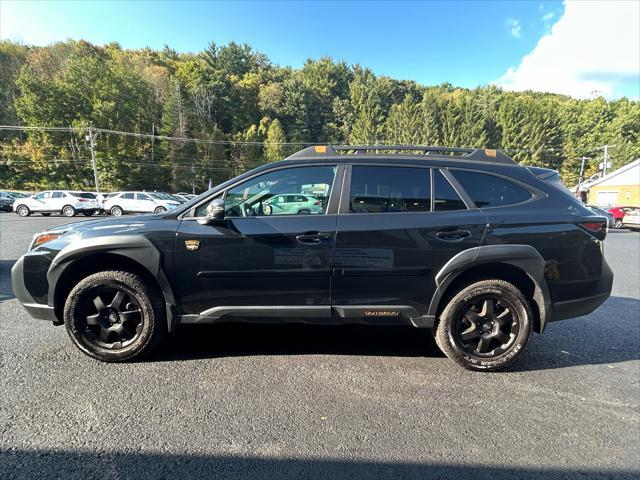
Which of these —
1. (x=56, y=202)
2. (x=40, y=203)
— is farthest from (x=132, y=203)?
(x=40, y=203)

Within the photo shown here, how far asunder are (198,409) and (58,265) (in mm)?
1769

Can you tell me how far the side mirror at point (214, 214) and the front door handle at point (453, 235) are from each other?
70.8 inches

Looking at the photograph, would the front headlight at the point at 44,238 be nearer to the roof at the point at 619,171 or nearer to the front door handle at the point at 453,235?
the front door handle at the point at 453,235

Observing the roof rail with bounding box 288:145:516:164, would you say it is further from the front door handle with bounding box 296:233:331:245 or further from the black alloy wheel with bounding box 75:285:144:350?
the black alloy wheel with bounding box 75:285:144:350

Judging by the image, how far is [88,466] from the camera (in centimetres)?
188

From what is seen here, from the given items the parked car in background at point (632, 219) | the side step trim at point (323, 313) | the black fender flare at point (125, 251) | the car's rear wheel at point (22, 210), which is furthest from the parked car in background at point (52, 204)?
the parked car in background at point (632, 219)

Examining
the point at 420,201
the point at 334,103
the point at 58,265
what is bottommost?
the point at 58,265

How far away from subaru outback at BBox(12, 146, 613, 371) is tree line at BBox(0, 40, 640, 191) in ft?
148

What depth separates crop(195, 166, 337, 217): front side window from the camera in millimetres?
2965

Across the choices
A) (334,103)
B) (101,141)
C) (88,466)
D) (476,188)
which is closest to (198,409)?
(88,466)

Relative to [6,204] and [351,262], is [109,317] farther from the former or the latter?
[6,204]

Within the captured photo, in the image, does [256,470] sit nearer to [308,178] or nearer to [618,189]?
[308,178]

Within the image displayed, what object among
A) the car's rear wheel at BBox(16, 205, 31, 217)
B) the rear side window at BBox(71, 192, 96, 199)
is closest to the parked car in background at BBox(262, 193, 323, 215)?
the rear side window at BBox(71, 192, 96, 199)

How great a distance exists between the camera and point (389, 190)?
2967 millimetres
